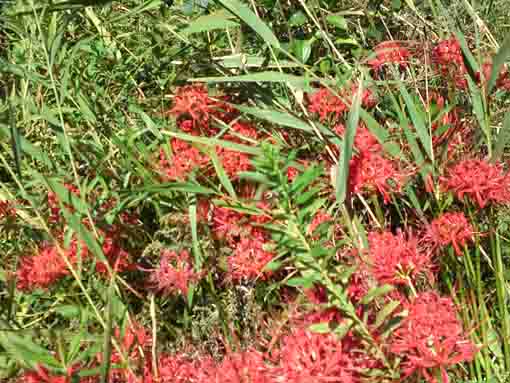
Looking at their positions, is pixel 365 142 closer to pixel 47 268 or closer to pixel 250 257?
pixel 250 257

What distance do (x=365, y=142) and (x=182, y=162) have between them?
301 millimetres

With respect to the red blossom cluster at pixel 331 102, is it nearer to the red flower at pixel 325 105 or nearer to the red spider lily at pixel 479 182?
the red flower at pixel 325 105

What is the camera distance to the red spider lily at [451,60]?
110cm

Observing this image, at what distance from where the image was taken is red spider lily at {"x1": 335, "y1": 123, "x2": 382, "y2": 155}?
98 centimetres

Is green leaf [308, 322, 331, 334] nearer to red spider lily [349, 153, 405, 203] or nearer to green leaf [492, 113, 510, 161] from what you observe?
red spider lily [349, 153, 405, 203]

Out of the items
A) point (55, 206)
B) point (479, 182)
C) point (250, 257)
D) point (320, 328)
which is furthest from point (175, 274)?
point (479, 182)

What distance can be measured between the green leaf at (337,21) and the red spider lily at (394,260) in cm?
64

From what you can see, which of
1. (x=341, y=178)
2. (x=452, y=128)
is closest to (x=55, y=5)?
(x=341, y=178)

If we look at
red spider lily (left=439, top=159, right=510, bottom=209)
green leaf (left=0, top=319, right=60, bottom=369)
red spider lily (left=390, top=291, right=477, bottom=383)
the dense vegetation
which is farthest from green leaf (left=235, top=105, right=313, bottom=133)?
green leaf (left=0, top=319, right=60, bottom=369)

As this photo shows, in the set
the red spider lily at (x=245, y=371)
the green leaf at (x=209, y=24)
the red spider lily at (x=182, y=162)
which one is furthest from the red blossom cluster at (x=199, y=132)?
the red spider lily at (x=245, y=371)

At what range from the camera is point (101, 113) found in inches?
46.0

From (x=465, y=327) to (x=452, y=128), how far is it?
1.09 ft

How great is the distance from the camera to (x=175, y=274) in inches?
39.2

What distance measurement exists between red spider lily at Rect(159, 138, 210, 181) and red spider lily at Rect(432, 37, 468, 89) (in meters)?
0.46
